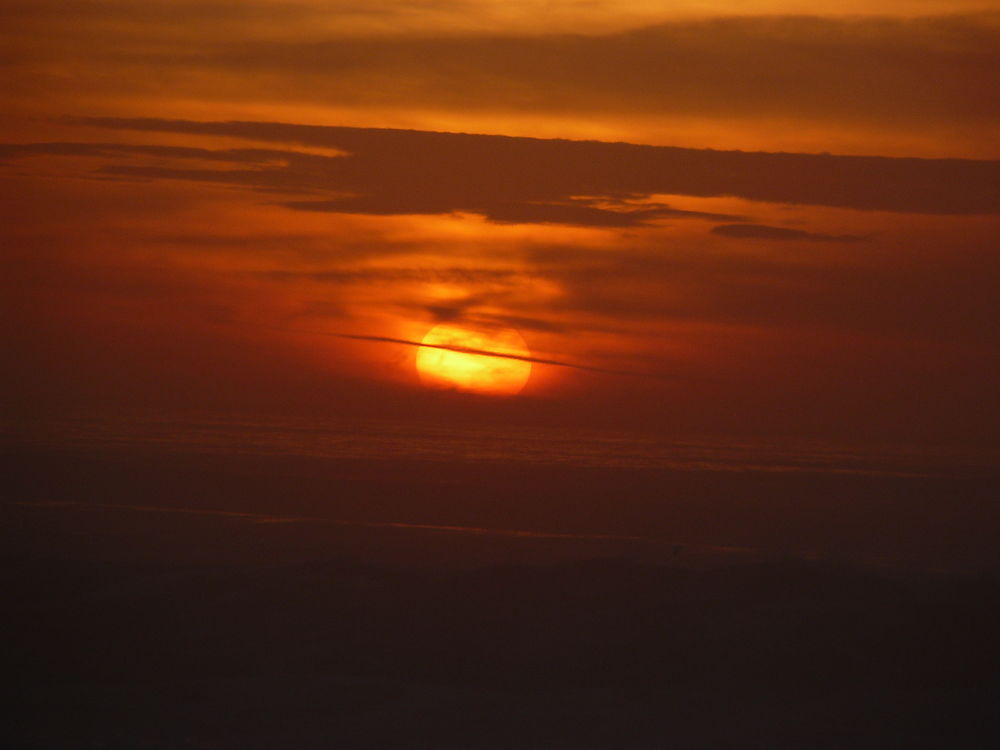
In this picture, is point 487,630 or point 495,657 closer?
point 495,657

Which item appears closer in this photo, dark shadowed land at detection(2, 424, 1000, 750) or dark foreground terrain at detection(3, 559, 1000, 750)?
dark foreground terrain at detection(3, 559, 1000, 750)

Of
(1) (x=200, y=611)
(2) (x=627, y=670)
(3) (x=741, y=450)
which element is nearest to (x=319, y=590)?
(1) (x=200, y=611)

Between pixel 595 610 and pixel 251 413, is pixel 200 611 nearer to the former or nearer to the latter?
pixel 595 610

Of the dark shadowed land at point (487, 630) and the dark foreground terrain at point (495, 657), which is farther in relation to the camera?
the dark shadowed land at point (487, 630)

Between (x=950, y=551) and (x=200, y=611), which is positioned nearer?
(x=200, y=611)
